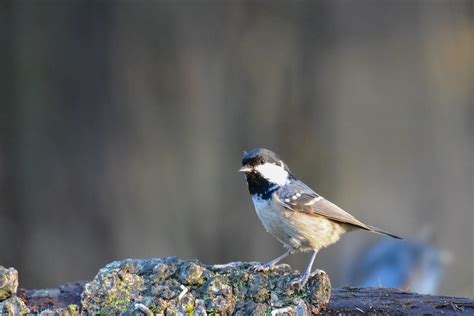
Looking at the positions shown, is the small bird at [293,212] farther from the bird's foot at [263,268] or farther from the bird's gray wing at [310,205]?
the bird's foot at [263,268]

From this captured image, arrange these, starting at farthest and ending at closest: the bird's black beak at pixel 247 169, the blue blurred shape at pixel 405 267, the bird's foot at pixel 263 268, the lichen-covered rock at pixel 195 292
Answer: the blue blurred shape at pixel 405 267, the bird's black beak at pixel 247 169, the bird's foot at pixel 263 268, the lichen-covered rock at pixel 195 292

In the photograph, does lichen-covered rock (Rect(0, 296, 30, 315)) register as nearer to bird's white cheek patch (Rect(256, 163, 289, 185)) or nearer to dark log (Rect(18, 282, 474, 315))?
dark log (Rect(18, 282, 474, 315))

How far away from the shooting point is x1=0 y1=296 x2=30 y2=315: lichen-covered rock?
94.3 inches

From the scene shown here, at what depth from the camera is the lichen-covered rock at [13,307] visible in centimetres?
239

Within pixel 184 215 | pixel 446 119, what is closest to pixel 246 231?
pixel 184 215

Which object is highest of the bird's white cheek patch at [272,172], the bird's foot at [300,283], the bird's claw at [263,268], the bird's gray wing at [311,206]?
the bird's white cheek patch at [272,172]

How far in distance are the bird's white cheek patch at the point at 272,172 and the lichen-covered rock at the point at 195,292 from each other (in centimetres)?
71

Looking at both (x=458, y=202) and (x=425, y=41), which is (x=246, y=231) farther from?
(x=425, y=41)

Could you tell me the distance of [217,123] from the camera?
6262mm

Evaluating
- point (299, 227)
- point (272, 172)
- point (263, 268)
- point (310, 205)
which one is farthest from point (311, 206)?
point (263, 268)

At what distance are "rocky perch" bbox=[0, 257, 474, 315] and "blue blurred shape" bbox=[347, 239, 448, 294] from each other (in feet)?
5.27

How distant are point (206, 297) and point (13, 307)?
660 mm

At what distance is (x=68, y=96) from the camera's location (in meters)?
6.41

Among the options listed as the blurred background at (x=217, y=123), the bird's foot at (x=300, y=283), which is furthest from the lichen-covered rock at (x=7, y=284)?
the blurred background at (x=217, y=123)
